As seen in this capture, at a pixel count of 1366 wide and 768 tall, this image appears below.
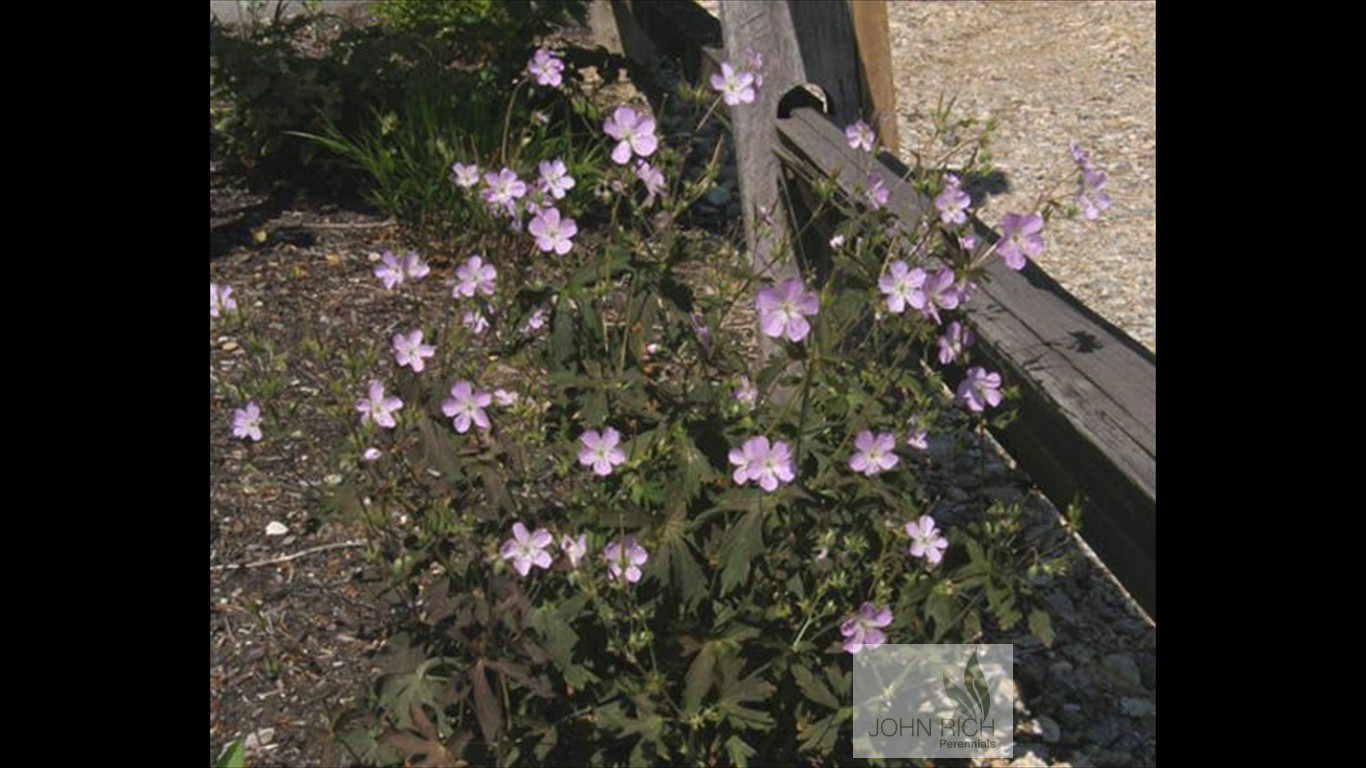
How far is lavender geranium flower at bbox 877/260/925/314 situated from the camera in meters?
2.28

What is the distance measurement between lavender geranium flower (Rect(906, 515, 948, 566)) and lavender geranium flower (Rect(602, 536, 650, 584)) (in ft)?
1.31

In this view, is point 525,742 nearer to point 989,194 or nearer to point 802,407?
point 802,407

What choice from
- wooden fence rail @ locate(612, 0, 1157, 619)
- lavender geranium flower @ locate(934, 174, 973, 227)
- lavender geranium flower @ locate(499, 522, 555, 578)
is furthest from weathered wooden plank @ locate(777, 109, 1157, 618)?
lavender geranium flower @ locate(499, 522, 555, 578)

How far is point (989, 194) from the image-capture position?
507 cm

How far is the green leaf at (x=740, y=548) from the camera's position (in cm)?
225

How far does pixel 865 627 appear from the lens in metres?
2.40

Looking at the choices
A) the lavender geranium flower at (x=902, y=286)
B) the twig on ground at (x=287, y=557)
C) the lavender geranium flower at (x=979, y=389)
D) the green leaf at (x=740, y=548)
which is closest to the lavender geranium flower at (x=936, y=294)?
the lavender geranium flower at (x=902, y=286)

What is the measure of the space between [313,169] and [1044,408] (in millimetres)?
3040

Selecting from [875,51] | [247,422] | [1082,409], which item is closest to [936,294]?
[1082,409]

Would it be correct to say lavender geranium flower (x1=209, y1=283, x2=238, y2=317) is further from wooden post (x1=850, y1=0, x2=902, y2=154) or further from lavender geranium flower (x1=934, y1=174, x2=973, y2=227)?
wooden post (x1=850, y1=0, x2=902, y2=154)

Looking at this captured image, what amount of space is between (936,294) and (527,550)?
712 mm

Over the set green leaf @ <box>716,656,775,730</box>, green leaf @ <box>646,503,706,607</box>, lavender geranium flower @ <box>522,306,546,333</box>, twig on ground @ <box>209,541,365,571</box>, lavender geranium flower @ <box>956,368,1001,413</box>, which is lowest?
twig on ground @ <box>209,541,365,571</box>

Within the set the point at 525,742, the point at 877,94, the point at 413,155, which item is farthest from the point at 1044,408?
the point at 413,155

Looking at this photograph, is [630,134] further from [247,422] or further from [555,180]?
[247,422]
